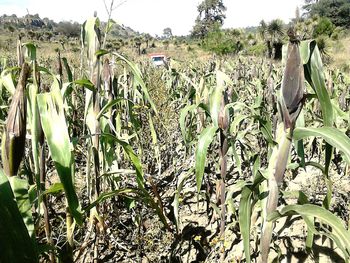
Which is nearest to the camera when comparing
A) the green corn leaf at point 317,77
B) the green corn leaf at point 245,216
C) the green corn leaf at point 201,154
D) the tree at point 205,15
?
the green corn leaf at point 317,77

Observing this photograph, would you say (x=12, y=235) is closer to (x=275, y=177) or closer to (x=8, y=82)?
(x=275, y=177)

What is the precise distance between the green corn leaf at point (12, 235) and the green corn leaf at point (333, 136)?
0.72 m

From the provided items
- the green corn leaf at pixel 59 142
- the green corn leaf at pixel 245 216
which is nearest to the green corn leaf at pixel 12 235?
the green corn leaf at pixel 59 142

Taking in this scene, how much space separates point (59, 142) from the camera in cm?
80

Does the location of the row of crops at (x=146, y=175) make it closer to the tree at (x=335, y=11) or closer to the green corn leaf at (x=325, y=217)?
the green corn leaf at (x=325, y=217)

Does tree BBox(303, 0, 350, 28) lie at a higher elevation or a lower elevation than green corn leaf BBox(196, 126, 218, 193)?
higher

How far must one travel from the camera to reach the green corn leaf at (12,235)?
1.49 ft

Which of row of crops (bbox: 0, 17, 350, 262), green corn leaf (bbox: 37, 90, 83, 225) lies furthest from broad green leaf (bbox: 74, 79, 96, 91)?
green corn leaf (bbox: 37, 90, 83, 225)

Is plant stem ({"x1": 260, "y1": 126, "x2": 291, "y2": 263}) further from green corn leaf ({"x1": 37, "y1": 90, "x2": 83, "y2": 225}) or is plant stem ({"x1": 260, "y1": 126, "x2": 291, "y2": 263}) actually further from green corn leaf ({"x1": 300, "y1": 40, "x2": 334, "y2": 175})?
green corn leaf ({"x1": 37, "y1": 90, "x2": 83, "y2": 225})

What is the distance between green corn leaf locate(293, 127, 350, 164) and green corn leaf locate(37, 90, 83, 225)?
0.62m

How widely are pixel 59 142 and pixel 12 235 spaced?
363mm

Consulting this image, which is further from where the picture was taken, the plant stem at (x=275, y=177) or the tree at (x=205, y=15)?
the tree at (x=205, y=15)

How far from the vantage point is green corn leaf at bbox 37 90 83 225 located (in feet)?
2.52

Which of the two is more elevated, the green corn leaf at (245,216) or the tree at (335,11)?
the tree at (335,11)
